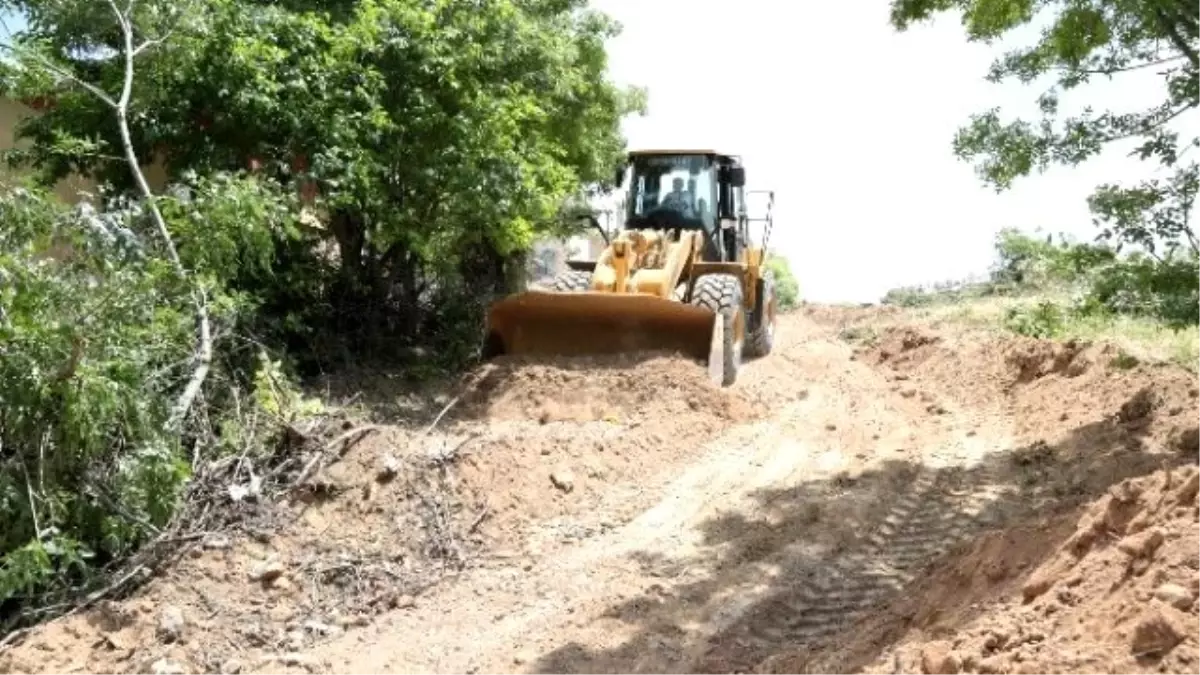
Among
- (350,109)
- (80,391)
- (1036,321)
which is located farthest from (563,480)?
(1036,321)

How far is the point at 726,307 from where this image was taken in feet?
37.8

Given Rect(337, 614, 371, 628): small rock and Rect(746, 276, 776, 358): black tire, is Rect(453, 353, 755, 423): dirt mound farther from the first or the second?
Rect(746, 276, 776, 358): black tire

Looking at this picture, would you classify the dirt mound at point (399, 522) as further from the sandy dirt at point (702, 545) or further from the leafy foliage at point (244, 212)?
the leafy foliage at point (244, 212)

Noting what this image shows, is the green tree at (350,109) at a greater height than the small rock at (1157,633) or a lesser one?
greater

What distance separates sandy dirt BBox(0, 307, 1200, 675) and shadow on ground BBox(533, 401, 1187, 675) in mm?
23

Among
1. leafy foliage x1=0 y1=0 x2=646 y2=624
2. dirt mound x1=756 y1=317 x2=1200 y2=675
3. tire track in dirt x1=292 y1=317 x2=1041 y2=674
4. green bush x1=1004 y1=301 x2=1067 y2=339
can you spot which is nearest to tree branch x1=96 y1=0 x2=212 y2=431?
leafy foliage x1=0 y1=0 x2=646 y2=624

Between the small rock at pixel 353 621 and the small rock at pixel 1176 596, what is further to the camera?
the small rock at pixel 353 621

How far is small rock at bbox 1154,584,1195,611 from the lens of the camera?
326 centimetres

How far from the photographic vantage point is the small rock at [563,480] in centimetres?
821

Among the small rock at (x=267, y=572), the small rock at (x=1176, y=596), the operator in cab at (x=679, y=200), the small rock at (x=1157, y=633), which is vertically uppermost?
the operator in cab at (x=679, y=200)

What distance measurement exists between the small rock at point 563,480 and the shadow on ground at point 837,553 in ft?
4.00

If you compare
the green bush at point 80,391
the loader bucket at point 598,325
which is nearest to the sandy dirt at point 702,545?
the loader bucket at point 598,325

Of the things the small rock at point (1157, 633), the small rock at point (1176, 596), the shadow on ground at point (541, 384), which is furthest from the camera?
the shadow on ground at point (541, 384)

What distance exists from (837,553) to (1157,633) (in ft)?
12.3
